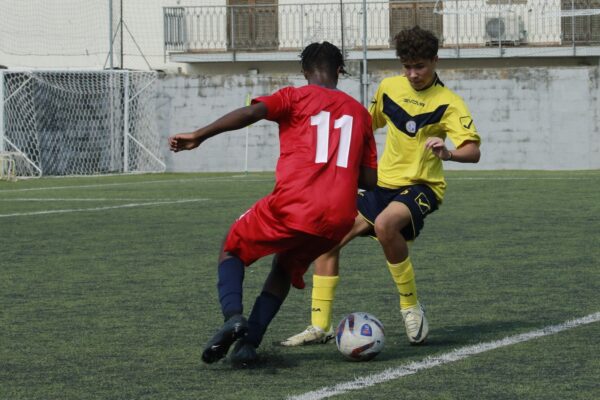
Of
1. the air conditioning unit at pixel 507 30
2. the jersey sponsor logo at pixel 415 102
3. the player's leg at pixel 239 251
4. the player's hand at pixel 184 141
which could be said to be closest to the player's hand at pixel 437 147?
the jersey sponsor logo at pixel 415 102

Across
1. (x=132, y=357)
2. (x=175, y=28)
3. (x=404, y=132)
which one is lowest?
(x=132, y=357)

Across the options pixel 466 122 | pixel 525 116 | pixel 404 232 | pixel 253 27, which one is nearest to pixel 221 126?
pixel 404 232

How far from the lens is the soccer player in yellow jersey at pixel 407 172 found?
7.08 metres

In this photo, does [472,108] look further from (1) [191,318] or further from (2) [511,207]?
(1) [191,318]

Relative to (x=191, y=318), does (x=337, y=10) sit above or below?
above

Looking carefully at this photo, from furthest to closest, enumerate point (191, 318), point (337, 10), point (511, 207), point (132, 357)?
point (337, 10), point (511, 207), point (191, 318), point (132, 357)

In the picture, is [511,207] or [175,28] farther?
[175,28]

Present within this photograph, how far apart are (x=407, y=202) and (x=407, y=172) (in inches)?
8.9

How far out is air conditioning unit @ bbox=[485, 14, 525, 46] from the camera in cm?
3316

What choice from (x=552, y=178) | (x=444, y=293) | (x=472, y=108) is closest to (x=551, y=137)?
(x=472, y=108)

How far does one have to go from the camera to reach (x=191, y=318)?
7.96m

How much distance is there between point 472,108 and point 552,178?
5099mm

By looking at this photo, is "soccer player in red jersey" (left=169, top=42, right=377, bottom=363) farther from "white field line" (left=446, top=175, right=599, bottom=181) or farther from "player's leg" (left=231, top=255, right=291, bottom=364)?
"white field line" (left=446, top=175, right=599, bottom=181)

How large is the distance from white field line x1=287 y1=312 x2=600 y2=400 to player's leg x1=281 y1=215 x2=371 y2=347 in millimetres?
757
